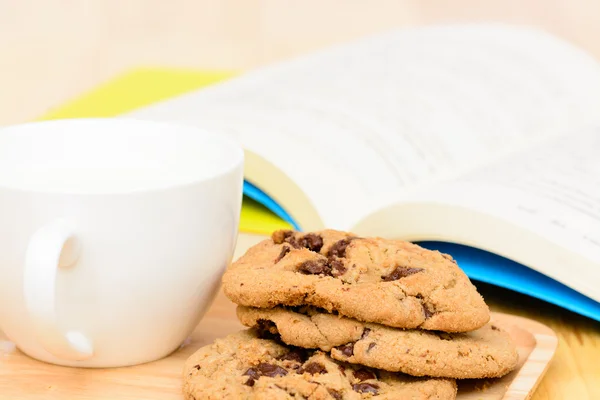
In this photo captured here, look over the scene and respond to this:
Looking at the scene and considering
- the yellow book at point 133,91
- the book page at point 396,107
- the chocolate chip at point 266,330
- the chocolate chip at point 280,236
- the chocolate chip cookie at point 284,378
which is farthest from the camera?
the yellow book at point 133,91

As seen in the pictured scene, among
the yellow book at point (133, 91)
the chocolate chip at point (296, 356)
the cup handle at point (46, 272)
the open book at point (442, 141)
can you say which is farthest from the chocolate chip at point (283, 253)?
the yellow book at point (133, 91)

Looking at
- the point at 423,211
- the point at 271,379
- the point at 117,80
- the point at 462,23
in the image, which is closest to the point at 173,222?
the point at 271,379

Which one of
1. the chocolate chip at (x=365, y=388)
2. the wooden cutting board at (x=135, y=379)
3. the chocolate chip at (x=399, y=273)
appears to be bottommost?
the wooden cutting board at (x=135, y=379)

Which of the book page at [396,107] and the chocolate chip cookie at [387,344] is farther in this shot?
the book page at [396,107]

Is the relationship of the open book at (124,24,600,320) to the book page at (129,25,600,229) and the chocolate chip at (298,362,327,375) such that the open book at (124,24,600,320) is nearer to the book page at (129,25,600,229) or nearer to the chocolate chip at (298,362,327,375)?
the book page at (129,25,600,229)

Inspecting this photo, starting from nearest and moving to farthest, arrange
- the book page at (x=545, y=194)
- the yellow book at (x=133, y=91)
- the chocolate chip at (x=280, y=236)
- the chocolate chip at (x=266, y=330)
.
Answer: the chocolate chip at (x=266, y=330), the chocolate chip at (x=280, y=236), the book page at (x=545, y=194), the yellow book at (x=133, y=91)

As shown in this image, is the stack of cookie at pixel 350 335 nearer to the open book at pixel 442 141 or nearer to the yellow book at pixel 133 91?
the open book at pixel 442 141

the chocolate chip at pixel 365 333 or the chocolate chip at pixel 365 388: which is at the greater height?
the chocolate chip at pixel 365 333

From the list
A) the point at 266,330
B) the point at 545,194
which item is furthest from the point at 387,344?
the point at 545,194
